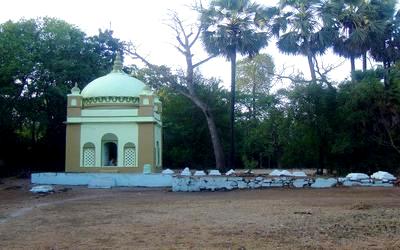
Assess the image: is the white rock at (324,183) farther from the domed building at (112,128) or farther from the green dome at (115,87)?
the green dome at (115,87)

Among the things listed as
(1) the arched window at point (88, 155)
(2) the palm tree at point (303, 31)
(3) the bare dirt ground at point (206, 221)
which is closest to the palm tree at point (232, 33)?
(2) the palm tree at point (303, 31)

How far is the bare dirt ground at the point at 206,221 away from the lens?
8.30 metres

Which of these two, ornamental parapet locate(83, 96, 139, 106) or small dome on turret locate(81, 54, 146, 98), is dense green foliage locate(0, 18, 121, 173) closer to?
small dome on turret locate(81, 54, 146, 98)

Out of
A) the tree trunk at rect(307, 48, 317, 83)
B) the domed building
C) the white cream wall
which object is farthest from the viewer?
the tree trunk at rect(307, 48, 317, 83)

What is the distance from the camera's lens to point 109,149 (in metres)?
27.9

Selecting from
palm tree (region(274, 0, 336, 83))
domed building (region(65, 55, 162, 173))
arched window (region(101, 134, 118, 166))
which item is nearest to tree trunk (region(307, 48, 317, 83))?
palm tree (region(274, 0, 336, 83))

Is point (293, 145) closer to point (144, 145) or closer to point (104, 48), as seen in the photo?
point (144, 145)

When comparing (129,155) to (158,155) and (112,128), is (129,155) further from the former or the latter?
(158,155)

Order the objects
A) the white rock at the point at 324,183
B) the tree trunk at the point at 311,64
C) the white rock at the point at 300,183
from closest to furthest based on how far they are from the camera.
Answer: the white rock at the point at 324,183 → the white rock at the point at 300,183 → the tree trunk at the point at 311,64

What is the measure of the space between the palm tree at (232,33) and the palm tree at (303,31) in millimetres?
1227

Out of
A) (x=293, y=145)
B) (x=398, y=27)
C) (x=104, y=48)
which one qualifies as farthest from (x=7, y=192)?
(x=398, y=27)

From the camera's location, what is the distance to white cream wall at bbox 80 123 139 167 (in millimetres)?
25609

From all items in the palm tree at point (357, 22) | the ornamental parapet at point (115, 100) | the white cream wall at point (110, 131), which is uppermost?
the palm tree at point (357, 22)

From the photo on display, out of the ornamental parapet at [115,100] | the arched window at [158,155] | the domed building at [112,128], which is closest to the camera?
the domed building at [112,128]
